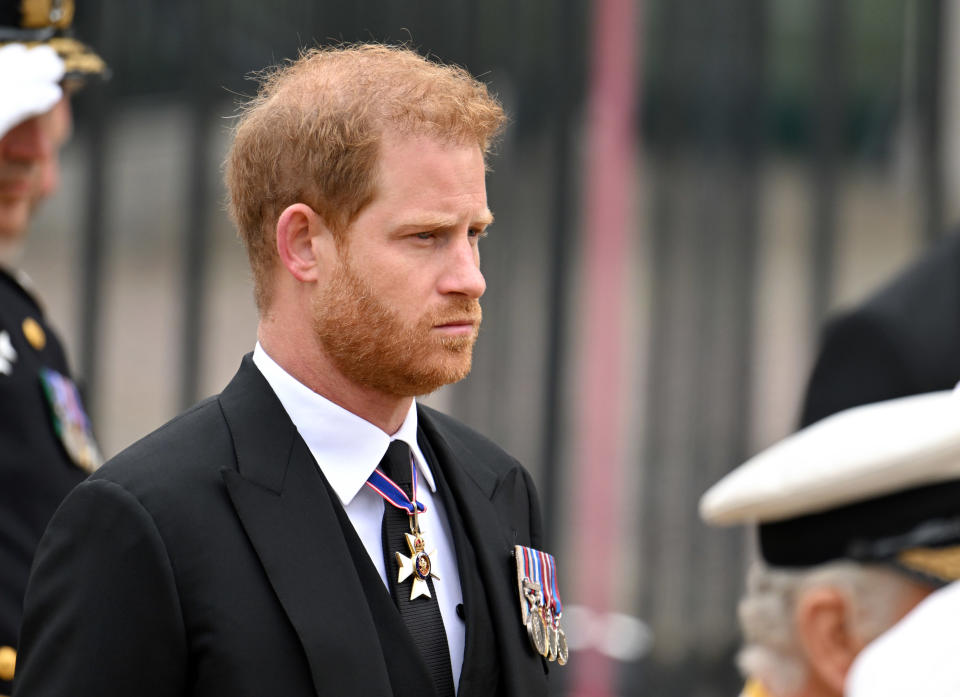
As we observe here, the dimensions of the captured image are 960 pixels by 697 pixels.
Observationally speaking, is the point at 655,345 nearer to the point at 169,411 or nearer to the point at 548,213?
the point at 548,213

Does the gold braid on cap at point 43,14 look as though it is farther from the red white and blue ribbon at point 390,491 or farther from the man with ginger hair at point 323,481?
the red white and blue ribbon at point 390,491

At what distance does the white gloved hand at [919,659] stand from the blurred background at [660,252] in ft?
9.66

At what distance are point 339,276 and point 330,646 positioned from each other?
1.47ft

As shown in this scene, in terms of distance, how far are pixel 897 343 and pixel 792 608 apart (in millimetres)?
285

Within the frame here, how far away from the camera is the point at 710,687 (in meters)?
4.34

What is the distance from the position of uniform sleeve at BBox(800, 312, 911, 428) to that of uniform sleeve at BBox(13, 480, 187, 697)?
2.48ft

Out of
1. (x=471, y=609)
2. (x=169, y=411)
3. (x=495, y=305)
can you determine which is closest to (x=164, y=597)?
(x=471, y=609)

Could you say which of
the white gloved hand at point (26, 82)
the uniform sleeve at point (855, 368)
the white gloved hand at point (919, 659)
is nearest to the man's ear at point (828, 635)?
the uniform sleeve at point (855, 368)

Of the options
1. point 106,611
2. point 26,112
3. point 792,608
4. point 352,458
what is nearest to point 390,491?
point 352,458

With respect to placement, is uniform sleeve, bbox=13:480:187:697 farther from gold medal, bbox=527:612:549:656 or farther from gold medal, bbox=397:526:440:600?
gold medal, bbox=527:612:549:656

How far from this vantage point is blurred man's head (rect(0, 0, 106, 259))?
2807mm

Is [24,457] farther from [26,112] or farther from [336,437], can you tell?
[336,437]

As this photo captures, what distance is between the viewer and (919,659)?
1.09m

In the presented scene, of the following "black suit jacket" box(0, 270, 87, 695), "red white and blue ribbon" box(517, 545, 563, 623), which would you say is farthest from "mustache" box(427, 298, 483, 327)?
"black suit jacket" box(0, 270, 87, 695)
